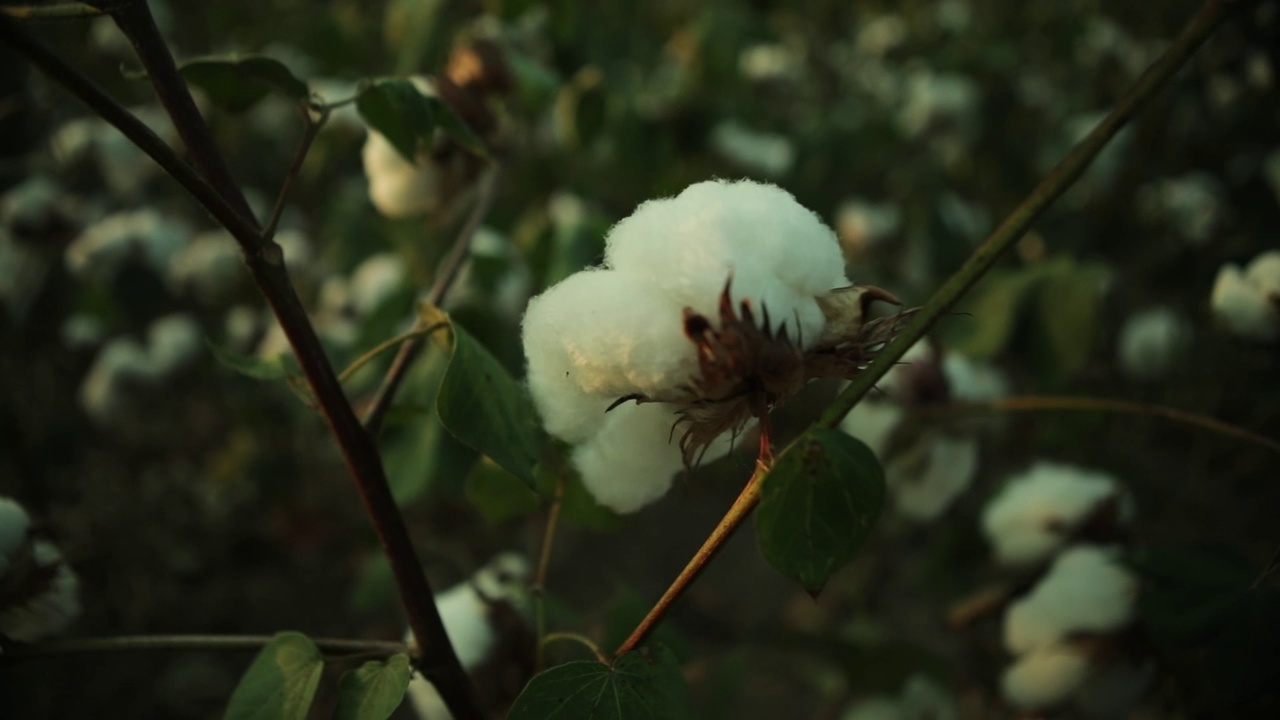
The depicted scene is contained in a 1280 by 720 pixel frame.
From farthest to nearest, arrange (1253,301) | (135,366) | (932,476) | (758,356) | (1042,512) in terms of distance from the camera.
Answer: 1. (135,366)
2. (932,476)
3. (1042,512)
4. (1253,301)
5. (758,356)

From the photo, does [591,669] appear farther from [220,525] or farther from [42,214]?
[220,525]

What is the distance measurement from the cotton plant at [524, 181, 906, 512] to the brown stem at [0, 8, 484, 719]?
0.16m

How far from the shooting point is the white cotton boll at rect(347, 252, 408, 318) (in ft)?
5.79

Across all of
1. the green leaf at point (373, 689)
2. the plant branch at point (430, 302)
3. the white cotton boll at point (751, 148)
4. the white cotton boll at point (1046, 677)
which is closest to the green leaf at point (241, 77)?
the plant branch at point (430, 302)

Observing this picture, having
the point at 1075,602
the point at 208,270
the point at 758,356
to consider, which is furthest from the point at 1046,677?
the point at 208,270

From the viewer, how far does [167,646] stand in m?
0.59

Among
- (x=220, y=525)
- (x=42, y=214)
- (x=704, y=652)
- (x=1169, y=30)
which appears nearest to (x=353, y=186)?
(x=42, y=214)

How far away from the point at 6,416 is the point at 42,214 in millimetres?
391

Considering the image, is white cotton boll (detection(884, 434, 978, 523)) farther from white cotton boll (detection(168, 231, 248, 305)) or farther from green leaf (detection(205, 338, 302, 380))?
white cotton boll (detection(168, 231, 248, 305))

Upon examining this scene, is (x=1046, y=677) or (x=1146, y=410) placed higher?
(x=1146, y=410)

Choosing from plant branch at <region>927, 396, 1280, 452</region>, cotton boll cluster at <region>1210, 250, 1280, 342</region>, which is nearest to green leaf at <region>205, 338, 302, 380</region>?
plant branch at <region>927, 396, 1280, 452</region>

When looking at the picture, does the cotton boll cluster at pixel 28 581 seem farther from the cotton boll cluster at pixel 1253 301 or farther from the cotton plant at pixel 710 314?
the cotton boll cluster at pixel 1253 301

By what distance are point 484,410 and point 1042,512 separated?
781mm

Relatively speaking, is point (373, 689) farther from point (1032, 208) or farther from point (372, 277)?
point (372, 277)
